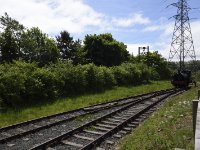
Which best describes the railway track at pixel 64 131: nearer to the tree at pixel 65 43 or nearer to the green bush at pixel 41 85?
the green bush at pixel 41 85

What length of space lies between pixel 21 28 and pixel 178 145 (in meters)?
59.6

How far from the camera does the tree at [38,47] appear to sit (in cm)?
6134

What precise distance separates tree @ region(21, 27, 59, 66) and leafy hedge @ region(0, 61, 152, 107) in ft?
96.1

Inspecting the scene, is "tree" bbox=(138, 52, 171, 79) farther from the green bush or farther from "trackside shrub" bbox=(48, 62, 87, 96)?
the green bush

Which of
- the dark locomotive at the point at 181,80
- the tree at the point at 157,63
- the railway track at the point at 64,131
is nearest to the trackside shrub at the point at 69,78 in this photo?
the railway track at the point at 64,131

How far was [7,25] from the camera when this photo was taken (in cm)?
6275

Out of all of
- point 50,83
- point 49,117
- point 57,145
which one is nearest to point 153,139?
point 57,145

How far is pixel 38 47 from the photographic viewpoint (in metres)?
64.6

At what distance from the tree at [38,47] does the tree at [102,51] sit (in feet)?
23.0

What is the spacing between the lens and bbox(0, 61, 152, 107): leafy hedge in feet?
64.9

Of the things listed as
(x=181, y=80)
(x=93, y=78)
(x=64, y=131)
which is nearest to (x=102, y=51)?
(x=181, y=80)

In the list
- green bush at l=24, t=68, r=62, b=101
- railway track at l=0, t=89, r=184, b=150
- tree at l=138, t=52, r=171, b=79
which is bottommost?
railway track at l=0, t=89, r=184, b=150

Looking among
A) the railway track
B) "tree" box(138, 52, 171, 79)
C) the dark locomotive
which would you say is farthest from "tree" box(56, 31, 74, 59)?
the railway track

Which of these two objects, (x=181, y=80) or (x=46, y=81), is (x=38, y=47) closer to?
(x=181, y=80)
